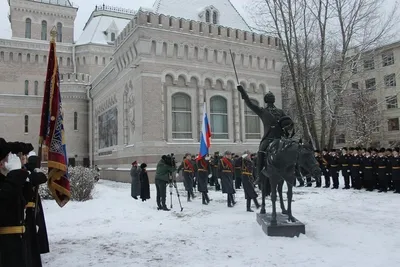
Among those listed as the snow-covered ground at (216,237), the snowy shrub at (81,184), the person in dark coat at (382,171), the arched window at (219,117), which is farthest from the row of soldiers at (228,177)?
the arched window at (219,117)

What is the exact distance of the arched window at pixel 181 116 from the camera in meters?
23.6

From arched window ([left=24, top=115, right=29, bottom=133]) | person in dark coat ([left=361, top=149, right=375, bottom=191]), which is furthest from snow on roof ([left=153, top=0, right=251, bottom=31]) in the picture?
arched window ([left=24, top=115, right=29, bottom=133])

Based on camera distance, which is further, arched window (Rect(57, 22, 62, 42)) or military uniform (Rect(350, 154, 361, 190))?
arched window (Rect(57, 22, 62, 42))

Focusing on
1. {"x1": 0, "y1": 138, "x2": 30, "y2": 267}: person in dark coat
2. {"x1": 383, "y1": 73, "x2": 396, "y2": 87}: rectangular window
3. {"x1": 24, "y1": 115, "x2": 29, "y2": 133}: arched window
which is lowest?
{"x1": 0, "y1": 138, "x2": 30, "y2": 267}: person in dark coat

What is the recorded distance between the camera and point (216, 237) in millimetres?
8047

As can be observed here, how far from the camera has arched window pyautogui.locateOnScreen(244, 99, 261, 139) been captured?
1039 inches

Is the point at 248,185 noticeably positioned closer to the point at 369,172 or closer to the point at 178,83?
the point at 369,172

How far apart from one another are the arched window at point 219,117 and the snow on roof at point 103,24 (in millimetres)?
24344

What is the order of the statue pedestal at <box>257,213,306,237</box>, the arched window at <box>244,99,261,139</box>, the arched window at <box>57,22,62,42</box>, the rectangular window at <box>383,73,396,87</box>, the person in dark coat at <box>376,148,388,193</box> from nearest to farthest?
the statue pedestal at <box>257,213,306,237</box> → the person in dark coat at <box>376,148,388,193</box> → the arched window at <box>244,99,261,139</box> → the rectangular window at <box>383,73,396,87</box> → the arched window at <box>57,22,62,42</box>

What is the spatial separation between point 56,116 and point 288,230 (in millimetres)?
5281

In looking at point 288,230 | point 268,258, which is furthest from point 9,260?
point 288,230

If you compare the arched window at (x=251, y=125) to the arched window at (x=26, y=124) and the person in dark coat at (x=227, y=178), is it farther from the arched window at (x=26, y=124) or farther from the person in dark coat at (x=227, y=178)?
the arched window at (x=26, y=124)

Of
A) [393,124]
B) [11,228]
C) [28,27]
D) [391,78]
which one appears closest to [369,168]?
[11,228]

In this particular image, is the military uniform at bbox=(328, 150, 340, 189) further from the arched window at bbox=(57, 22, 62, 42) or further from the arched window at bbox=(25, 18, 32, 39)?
the arched window at bbox=(25, 18, 32, 39)
